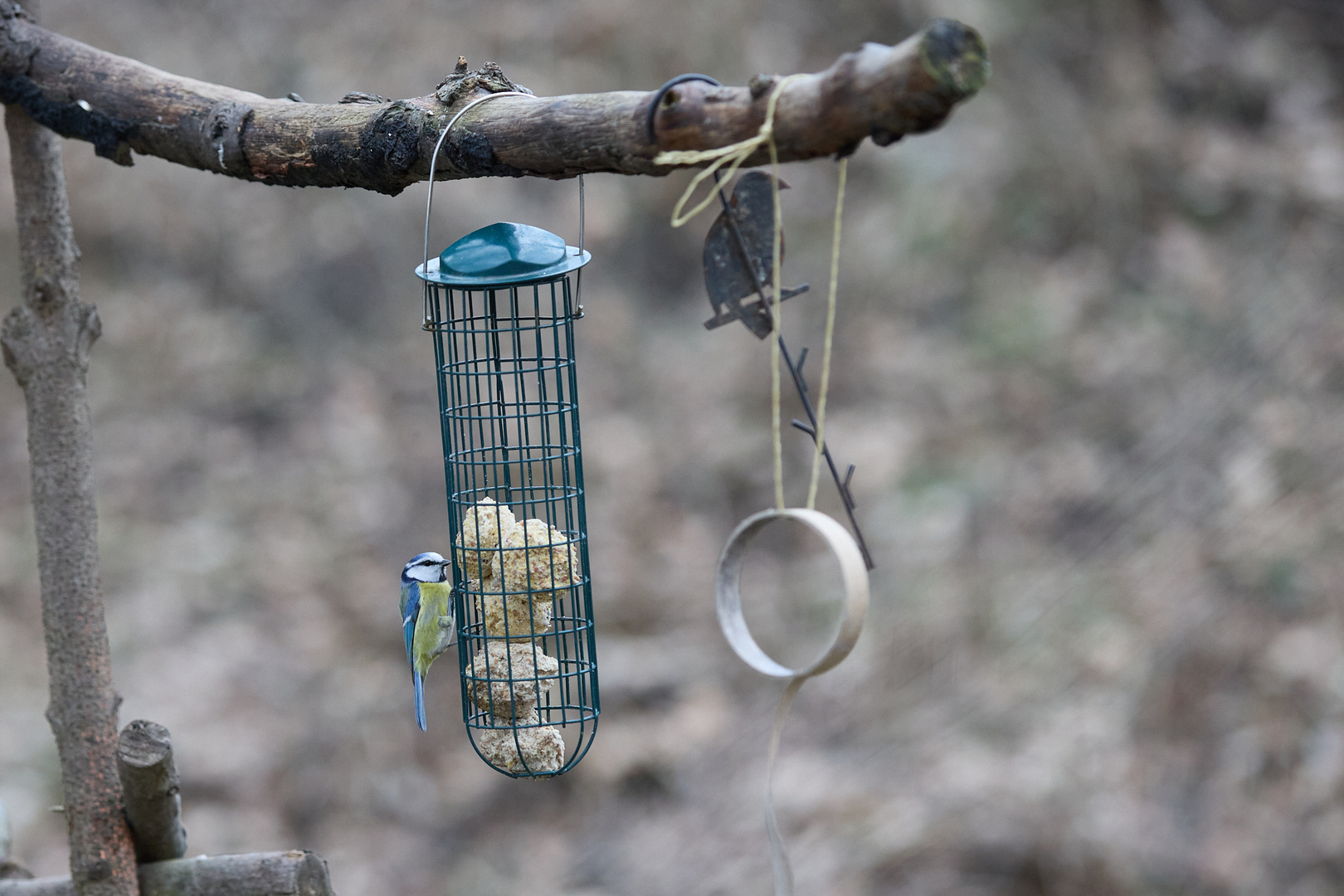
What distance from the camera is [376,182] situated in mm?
2539

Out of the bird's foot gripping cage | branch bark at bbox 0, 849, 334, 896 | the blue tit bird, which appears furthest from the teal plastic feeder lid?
branch bark at bbox 0, 849, 334, 896

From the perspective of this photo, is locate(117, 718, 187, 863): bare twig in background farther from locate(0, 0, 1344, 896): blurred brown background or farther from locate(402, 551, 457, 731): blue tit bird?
locate(0, 0, 1344, 896): blurred brown background

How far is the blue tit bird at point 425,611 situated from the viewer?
295 cm

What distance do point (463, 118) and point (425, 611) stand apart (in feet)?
4.04

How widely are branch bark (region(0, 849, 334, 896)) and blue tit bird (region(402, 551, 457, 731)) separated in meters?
0.43

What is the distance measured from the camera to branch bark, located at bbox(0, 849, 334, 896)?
2.83m

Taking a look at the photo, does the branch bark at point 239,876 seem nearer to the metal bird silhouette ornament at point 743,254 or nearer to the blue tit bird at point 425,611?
the blue tit bird at point 425,611

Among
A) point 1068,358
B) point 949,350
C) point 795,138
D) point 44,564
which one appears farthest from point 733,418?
point 795,138

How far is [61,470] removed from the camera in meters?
3.02

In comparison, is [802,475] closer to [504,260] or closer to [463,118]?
[504,260]

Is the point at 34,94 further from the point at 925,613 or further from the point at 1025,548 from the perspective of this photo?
the point at 1025,548

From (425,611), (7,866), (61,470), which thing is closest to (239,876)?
(425,611)

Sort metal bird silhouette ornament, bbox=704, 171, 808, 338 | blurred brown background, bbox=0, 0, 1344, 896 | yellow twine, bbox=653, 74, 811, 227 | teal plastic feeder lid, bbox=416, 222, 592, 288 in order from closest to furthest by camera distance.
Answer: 1. yellow twine, bbox=653, 74, 811, 227
2. metal bird silhouette ornament, bbox=704, 171, 808, 338
3. teal plastic feeder lid, bbox=416, 222, 592, 288
4. blurred brown background, bbox=0, 0, 1344, 896

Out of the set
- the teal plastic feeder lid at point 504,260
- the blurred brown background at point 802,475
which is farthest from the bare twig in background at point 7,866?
the blurred brown background at point 802,475
